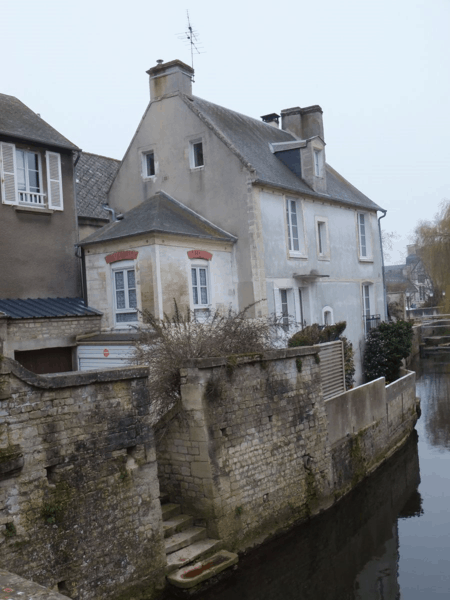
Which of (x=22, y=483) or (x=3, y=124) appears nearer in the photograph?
(x=22, y=483)

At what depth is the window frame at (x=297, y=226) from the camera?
18.5m

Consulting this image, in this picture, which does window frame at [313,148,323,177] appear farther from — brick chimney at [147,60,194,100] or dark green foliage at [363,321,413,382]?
dark green foliage at [363,321,413,382]

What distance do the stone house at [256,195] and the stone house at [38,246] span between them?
157 centimetres

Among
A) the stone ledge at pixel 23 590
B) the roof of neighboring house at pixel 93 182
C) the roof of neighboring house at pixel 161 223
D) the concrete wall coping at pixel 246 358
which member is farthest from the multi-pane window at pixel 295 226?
the stone ledge at pixel 23 590

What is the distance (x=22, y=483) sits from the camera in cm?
704

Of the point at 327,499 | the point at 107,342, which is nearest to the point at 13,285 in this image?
the point at 107,342

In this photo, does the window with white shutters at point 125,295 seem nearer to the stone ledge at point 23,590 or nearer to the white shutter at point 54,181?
the white shutter at point 54,181

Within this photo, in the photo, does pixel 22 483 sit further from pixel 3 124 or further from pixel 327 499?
pixel 3 124

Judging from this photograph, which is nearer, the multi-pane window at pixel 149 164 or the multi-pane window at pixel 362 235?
the multi-pane window at pixel 149 164

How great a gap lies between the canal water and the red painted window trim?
758 centimetres

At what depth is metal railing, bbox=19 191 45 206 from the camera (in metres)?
15.3

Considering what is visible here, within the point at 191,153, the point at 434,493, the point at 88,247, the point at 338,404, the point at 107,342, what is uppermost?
the point at 191,153

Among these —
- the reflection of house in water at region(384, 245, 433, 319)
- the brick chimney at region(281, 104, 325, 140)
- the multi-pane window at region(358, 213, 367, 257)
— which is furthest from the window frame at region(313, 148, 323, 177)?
the reflection of house in water at region(384, 245, 433, 319)

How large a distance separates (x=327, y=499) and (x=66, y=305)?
8154 mm
